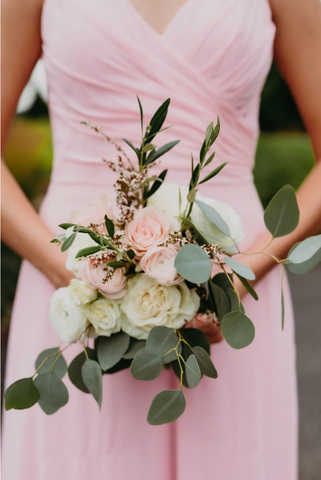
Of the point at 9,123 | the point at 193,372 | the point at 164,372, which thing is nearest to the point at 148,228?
the point at 193,372

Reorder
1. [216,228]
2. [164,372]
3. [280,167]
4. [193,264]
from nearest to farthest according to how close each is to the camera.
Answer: [193,264], [216,228], [164,372], [280,167]

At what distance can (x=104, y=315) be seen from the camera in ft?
3.73

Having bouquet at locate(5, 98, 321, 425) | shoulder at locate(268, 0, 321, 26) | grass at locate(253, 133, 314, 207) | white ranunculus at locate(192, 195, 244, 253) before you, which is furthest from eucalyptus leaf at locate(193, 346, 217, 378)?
grass at locate(253, 133, 314, 207)

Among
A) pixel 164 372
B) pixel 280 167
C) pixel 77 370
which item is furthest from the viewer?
pixel 280 167

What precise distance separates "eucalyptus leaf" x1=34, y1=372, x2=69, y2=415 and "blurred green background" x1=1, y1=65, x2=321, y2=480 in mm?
2930

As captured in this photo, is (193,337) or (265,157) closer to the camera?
(193,337)

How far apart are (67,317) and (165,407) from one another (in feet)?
0.92

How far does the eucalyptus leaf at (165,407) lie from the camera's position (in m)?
1.05

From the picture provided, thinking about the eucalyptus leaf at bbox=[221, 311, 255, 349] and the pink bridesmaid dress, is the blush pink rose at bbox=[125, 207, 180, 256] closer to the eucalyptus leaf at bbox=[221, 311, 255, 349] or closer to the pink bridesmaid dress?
the eucalyptus leaf at bbox=[221, 311, 255, 349]

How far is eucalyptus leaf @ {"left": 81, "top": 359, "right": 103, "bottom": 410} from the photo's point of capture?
112 cm

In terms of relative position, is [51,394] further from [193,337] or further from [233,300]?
[233,300]

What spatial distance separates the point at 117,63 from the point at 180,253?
0.73m

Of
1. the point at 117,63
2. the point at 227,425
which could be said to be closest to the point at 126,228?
the point at 117,63

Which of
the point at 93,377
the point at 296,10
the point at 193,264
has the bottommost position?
the point at 93,377
